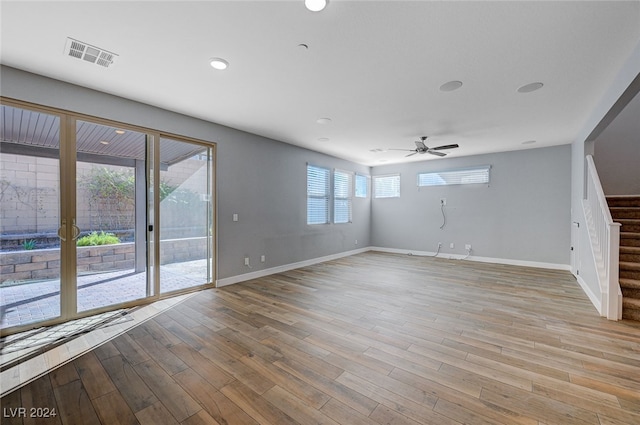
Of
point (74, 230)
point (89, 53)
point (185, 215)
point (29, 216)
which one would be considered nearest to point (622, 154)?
point (185, 215)

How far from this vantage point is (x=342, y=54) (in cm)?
241

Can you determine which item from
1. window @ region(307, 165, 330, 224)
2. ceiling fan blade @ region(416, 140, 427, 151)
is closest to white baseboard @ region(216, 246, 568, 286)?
window @ region(307, 165, 330, 224)

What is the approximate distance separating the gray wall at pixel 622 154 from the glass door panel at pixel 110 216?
8.43 m

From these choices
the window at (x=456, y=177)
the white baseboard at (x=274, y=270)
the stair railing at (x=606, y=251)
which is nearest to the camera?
the stair railing at (x=606, y=251)

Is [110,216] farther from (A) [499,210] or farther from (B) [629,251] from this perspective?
(A) [499,210]

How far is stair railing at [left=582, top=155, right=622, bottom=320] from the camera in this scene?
3039 millimetres

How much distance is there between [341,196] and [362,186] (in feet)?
3.92

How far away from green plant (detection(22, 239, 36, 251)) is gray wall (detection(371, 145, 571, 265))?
290 inches

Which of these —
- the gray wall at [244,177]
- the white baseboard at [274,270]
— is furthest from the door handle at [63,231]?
the white baseboard at [274,270]

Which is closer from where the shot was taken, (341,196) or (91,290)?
(91,290)

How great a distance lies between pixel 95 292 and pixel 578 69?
5.98 metres

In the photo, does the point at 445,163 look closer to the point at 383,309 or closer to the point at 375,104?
the point at 375,104

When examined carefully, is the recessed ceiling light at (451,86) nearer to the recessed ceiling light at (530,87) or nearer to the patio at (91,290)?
the recessed ceiling light at (530,87)

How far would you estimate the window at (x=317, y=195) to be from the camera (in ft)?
20.4
